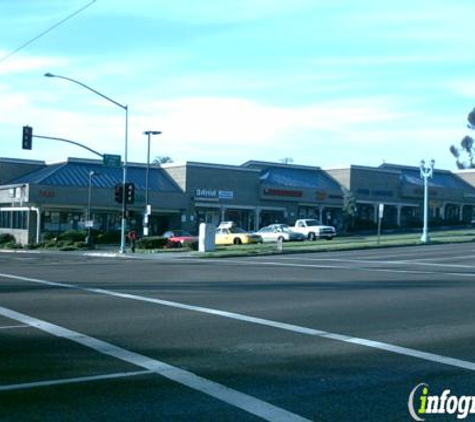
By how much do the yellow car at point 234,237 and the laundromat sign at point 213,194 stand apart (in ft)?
49.9

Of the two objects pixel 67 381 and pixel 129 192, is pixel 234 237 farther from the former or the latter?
pixel 67 381

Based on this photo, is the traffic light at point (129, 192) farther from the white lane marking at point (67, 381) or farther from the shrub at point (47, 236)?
the white lane marking at point (67, 381)

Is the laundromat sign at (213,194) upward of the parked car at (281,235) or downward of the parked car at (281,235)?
upward

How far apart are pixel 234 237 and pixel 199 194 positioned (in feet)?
57.9

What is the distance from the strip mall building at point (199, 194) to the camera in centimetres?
6481

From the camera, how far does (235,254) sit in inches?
1591

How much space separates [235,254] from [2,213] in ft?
126

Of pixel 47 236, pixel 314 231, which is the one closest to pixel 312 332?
pixel 314 231

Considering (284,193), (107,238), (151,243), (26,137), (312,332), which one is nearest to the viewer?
(312,332)

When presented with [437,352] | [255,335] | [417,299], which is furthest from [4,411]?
[417,299]

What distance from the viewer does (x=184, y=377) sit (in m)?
8.37

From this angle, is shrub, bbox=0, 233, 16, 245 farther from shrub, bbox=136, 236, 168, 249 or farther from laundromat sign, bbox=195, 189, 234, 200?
shrub, bbox=136, 236, 168, 249

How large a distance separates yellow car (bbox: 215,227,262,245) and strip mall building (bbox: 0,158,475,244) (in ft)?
29.8

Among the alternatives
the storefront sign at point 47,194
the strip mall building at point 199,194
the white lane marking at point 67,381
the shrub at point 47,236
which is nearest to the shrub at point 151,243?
the strip mall building at point 199,194
